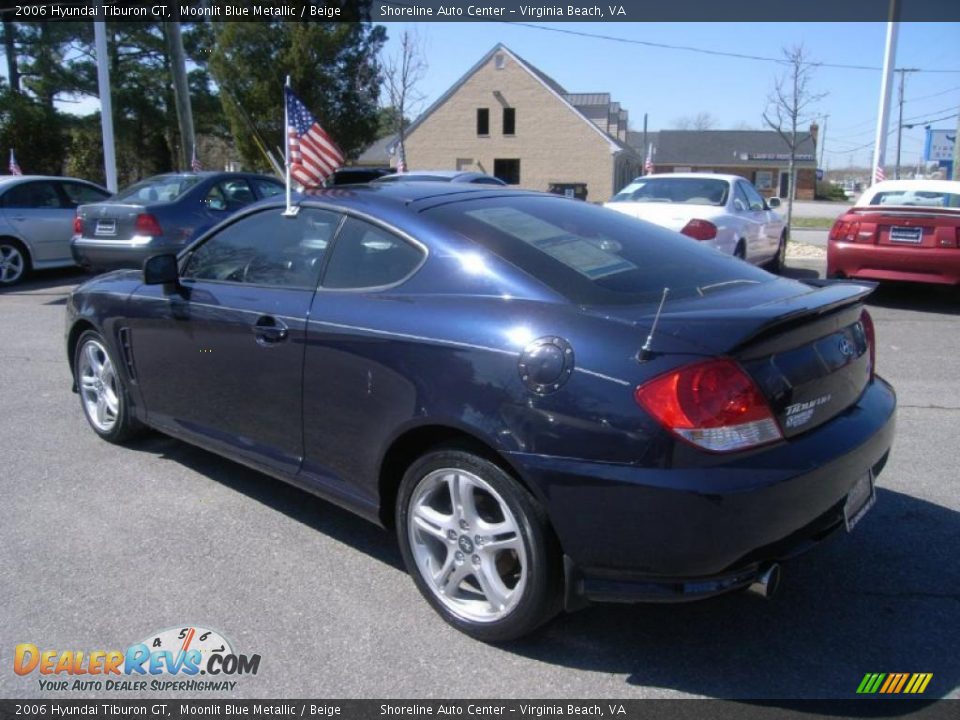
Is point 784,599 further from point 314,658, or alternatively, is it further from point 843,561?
point 314,658

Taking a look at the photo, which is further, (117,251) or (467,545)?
(117,251)

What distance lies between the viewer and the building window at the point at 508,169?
48.4m

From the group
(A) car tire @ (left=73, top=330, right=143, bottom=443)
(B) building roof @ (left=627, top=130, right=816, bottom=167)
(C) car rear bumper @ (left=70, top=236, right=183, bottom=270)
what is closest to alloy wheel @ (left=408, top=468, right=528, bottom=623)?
(A) car tire @ (left=73, top=330, right=143, bottom=443)

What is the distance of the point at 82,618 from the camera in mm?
2928

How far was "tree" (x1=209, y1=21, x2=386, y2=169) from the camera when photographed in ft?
101

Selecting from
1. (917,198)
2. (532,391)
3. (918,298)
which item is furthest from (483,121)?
(532,391)

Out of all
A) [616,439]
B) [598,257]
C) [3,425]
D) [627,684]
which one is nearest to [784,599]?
[627,684]

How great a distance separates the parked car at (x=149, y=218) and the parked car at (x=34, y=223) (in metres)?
1.47

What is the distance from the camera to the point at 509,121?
47812mm

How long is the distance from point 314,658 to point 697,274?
203 cm

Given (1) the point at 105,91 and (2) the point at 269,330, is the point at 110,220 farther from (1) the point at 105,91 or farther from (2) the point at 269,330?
(1) the point at 105,91

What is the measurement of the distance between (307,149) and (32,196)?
27.3 ft

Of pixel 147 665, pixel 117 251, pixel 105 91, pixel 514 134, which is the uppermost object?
pixel 514 134

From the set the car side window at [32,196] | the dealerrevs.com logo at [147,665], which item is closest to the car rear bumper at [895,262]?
the dealerrevs.com logo at [147,665]
